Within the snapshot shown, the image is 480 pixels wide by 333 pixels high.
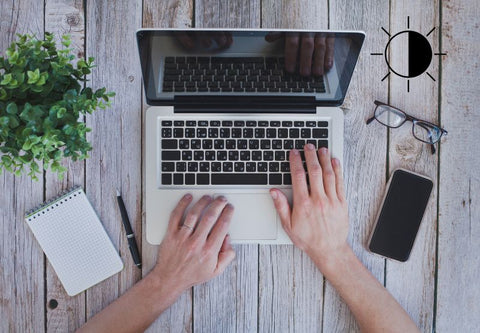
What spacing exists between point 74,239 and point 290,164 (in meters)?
0.52

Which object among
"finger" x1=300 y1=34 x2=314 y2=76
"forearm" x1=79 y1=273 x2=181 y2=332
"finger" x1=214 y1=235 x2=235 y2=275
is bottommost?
"forearm" x1=79 y1=273 x2=181 y2=332

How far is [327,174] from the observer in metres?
0.87

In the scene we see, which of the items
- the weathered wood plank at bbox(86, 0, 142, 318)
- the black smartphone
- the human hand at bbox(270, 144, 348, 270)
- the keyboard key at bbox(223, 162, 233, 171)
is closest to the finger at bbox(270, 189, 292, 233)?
the human hand at bbox(270, 144, 348, 270)

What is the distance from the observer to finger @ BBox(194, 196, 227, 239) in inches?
33.3

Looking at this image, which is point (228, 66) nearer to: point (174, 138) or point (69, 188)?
point (174, 138)

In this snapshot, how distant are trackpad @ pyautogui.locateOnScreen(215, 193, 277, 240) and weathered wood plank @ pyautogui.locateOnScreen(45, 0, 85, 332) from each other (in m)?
0.36

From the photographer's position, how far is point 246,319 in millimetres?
927

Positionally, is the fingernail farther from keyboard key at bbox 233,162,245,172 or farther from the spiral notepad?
the spiral notepad

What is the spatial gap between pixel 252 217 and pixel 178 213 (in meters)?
0.16

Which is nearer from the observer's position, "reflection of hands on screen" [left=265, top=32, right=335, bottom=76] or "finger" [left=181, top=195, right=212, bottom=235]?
"reflection of hands on screen" [left=265, top=32, right=335, bottom=76]

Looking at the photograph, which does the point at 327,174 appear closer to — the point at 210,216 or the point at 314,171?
the point at 314,171

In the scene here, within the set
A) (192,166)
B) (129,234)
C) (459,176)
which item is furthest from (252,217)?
(459,176)

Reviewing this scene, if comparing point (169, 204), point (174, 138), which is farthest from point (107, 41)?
point (169, 204)

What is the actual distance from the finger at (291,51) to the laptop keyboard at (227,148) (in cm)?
13
